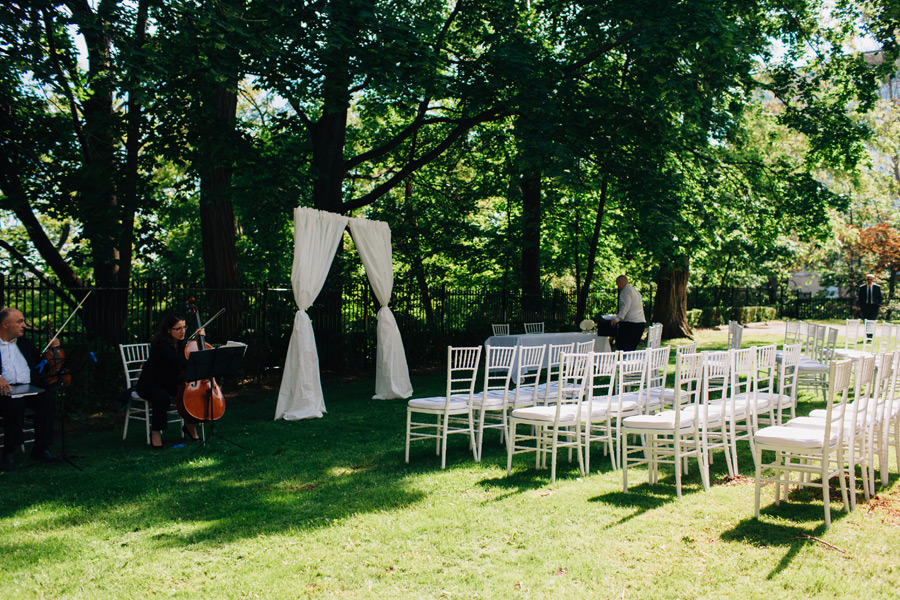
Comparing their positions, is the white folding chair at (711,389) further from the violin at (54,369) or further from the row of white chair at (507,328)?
the row of white chair at (507,328)

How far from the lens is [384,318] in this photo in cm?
1136

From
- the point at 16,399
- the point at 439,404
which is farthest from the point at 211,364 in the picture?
the point at 439,404

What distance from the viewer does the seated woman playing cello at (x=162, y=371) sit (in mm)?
8078

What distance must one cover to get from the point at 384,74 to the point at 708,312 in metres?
19.9

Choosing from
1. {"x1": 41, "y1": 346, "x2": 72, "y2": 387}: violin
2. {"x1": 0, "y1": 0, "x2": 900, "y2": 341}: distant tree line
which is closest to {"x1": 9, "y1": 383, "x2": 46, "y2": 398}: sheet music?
{"x1": 41, "y1": 346, "x2": 72, "y2": 387}: violin

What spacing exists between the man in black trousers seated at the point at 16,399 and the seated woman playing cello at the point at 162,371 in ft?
3.32

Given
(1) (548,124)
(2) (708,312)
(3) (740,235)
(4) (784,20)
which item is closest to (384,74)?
(1) (548,124)

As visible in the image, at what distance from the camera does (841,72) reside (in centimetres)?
1501

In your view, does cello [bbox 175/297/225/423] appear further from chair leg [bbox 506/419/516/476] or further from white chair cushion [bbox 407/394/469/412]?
chair leg [bbox 506/419/516/476]

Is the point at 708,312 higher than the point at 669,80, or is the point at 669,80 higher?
the point at 669,80

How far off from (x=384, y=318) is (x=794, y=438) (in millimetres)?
7438

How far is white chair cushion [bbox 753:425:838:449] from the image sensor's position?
4703 mm

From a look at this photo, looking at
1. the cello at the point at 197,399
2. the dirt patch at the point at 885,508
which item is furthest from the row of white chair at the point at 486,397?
the cello at the point at 197,399

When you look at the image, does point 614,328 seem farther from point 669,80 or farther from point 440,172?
point 440,172
